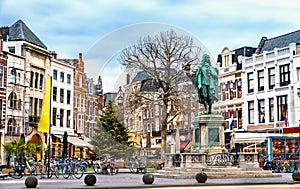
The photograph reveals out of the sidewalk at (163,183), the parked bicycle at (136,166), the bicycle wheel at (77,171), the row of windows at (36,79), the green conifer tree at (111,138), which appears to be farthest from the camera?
the row of windows at (36,79)

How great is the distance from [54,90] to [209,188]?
36.0 metres

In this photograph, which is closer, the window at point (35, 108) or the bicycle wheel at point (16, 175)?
the bicycle wheel at point (16, 175)

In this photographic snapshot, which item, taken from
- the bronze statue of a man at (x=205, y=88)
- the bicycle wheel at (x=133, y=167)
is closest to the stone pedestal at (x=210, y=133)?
the bronze statue of a man at (x=205, y=88)

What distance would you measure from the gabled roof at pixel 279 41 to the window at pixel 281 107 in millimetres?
5244

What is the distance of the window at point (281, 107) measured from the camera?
45.0 metres

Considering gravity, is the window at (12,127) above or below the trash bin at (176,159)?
above

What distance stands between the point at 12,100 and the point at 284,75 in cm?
2443

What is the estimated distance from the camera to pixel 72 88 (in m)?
47.5

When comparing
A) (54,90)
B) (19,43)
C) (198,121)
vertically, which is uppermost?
(19,43)

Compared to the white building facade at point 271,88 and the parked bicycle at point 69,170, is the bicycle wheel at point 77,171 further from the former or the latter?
the white building facade at point 271,88

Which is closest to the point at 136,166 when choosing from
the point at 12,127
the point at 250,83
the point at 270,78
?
the point at 12,127

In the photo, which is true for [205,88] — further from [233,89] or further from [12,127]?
[233,89]

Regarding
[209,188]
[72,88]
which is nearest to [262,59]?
[72,88]

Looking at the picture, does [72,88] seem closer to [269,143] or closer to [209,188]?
[269,143]
